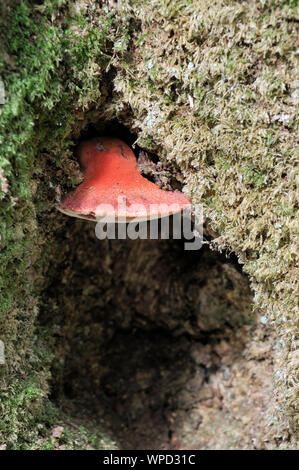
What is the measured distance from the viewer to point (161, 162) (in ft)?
6.64

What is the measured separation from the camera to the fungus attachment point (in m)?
1.80

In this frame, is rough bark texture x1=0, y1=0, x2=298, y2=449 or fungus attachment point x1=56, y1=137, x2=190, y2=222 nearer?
rough bark texture x1=0, y1=0, x2=298, y2=449

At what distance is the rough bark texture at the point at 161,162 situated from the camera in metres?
1.59

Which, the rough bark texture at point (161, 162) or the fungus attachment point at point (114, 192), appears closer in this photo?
the rough bark texture at point (161, 162)

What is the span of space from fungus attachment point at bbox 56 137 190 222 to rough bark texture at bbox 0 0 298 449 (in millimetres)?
81

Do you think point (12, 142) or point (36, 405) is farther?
point (36, 405)

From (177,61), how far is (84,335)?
1.84 metres

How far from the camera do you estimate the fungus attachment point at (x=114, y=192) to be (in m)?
1.80

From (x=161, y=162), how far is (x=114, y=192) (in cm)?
32

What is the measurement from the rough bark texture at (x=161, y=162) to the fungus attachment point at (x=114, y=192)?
0.08 meters
